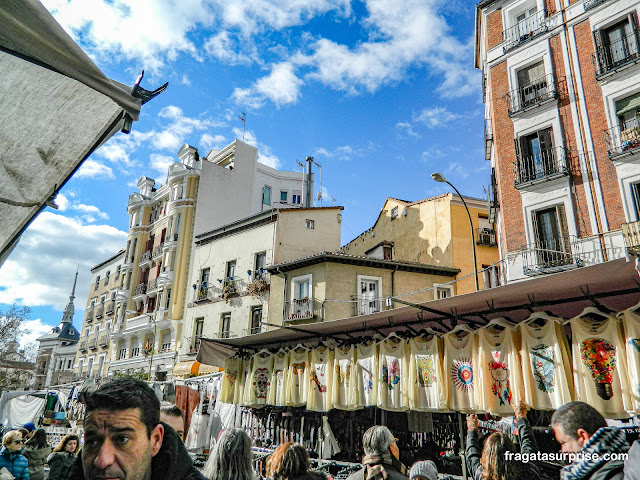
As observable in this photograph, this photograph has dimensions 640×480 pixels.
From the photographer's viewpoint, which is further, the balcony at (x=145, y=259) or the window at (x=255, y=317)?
the balcony at (x=145, y=259)

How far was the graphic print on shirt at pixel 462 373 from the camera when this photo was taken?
28.8 feet

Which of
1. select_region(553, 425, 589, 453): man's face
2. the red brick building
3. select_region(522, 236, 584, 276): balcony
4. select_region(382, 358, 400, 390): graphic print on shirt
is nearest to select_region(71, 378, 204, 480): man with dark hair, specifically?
select_region(553, 425, 589, 453): man's face

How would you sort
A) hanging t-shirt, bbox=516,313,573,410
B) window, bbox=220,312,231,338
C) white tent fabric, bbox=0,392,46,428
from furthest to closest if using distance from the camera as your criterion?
1. window, bbox=220,312,231,338
2. white tent fabric, bbox=0,392,46,428
3. hanging t-shirt, bbox=516,313,573,410

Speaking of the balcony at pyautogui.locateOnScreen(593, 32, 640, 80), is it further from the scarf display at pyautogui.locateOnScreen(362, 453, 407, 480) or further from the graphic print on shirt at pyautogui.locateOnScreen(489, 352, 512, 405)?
the scarf display at pyautogui.locateOnScreen(362, 453, 407, 480)

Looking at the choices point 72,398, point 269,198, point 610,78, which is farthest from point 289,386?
point 269,198

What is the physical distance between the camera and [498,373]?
833cm

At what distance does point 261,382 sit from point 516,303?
7642 millimetres

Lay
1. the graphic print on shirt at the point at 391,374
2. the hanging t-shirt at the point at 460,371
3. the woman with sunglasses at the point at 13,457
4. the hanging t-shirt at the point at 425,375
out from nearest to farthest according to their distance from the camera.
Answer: the woman with sunglasses at the point at 13,457 < the hanging t-shirt at the point at 460,371 < the hanging t-shirt at the point at 425,375 < the graphic print on shirt at the point at 391,374

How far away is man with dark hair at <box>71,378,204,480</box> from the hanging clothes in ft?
30.8

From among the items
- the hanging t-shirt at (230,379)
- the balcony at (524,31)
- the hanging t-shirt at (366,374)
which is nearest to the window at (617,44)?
the balcony at (524,31)

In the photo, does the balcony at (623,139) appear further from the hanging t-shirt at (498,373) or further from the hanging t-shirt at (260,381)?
the hanging t-shirt at (260,381)

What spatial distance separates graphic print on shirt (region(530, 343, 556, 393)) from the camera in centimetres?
764

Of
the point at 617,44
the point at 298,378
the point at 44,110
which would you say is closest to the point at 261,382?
the point at 298,378

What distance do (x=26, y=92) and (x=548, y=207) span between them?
19.6 metres
